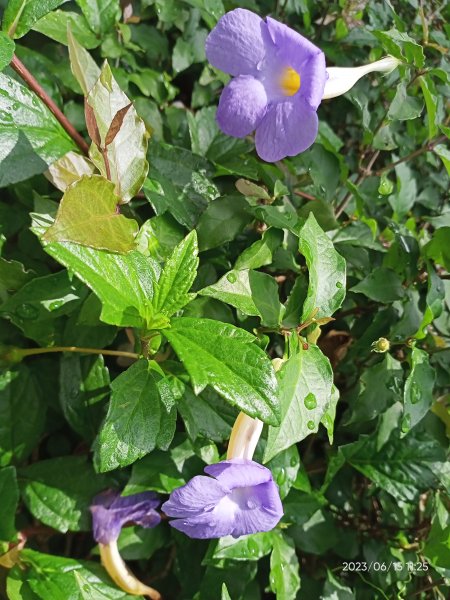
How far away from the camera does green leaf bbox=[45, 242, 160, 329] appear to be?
0.73 metres

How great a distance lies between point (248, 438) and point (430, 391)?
0.36m

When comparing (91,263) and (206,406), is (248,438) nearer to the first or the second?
(206,406)

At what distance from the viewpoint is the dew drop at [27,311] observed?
0.93 m

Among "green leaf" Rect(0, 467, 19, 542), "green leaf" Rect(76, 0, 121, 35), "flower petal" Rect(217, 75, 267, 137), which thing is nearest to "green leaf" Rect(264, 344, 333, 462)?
"flower petal" Rect(217, 75, 267, 137)

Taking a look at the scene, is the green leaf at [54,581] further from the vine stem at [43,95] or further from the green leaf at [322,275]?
the vine stem at [43,95]

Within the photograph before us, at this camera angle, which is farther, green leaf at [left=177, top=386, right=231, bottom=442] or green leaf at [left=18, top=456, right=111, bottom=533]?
green leaf at [left=18, top=456, right=111, bottom=533]

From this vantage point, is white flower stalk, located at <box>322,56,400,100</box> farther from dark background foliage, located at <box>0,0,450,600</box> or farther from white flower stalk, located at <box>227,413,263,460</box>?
white flower stalk, located at <box>227,413,263,460</box>

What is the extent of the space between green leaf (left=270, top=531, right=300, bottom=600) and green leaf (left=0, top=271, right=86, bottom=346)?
55 centimetres

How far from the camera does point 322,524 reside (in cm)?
117

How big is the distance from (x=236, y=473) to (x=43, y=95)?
622 mm

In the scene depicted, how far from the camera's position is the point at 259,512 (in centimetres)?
84

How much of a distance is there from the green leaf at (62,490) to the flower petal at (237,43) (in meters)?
0.71

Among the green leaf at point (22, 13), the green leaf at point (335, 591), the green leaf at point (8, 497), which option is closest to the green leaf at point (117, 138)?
the green leaf at point (22, 13)

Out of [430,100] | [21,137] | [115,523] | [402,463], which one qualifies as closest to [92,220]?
[21,137]
